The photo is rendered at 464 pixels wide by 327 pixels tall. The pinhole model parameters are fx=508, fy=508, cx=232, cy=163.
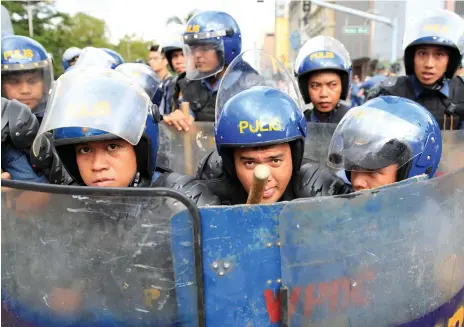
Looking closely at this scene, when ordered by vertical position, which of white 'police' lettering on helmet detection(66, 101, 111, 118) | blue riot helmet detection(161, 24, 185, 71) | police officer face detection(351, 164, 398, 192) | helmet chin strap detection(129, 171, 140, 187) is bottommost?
helmet chin strap detection(129, 171, 140, 187)

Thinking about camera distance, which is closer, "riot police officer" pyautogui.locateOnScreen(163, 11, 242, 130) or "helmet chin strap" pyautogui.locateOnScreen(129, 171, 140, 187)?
"helmet chin strap" pyautogui.locateOnScreen(129, 171, 140, 187)

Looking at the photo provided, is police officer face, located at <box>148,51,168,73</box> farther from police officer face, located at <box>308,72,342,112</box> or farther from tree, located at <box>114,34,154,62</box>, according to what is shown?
tree, located at <box>114,34,154,62</box>

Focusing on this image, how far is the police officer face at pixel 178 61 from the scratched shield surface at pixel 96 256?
465 centimetres

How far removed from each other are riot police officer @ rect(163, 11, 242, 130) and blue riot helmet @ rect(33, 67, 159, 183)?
91.4 inches

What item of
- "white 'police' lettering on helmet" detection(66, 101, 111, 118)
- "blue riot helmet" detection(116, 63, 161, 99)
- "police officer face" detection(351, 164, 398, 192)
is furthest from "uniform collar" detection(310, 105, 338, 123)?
"white 'police' lettering on helmet" detection(66, 101, 111, 118)

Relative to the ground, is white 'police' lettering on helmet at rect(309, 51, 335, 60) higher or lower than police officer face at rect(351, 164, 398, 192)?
higher

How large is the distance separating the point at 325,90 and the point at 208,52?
1.08 m

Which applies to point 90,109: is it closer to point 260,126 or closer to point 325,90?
point 260,126

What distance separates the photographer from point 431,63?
3.88 metres

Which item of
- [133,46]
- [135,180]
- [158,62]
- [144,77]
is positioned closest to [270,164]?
[135,180]

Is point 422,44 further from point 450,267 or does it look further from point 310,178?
point 450,267

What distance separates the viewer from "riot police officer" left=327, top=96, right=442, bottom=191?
82.8 inches

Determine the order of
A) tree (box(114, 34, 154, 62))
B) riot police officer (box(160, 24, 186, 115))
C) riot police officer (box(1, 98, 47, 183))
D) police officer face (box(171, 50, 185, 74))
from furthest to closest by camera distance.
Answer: tree (box(114, 34, 154, 62)) → police officer face (box(171, 50, 185, 74)) → riot police officer (box(160, 24, 186, 115)) → riot police officer (box(1, 98, 47, 183))

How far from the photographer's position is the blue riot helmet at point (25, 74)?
405 cm
